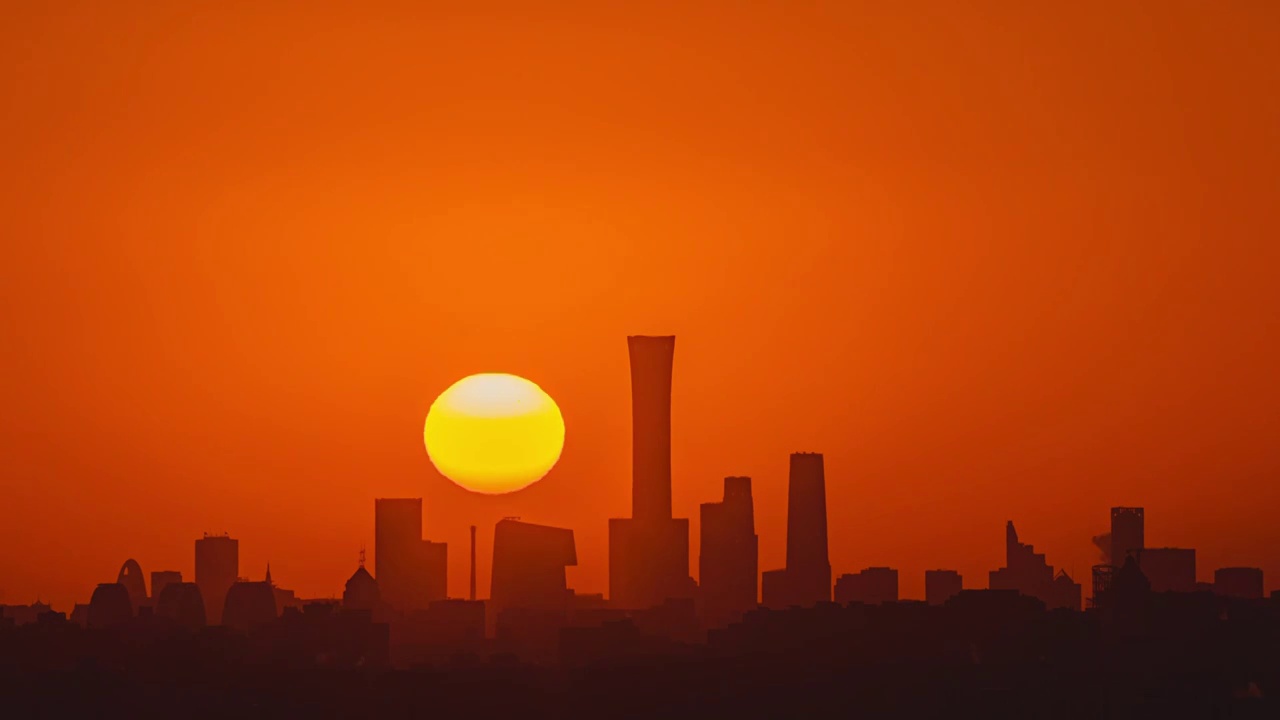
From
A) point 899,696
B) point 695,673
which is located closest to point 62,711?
point 695,673

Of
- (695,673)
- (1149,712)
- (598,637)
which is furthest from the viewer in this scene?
(598,637)

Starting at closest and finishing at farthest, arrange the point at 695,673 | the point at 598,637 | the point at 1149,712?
the point at 1149,712 < the point at 695,673 < the point at 598,637

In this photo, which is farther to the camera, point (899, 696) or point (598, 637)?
point (598, 637)

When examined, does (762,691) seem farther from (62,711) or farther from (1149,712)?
(62,711)

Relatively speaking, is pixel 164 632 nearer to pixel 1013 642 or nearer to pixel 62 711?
pixel 62 711

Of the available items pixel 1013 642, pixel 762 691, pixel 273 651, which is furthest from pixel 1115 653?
pixel 273 651

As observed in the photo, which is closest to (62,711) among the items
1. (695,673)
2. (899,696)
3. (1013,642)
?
(695,673)

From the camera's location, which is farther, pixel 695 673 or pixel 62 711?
pixel 695 673
